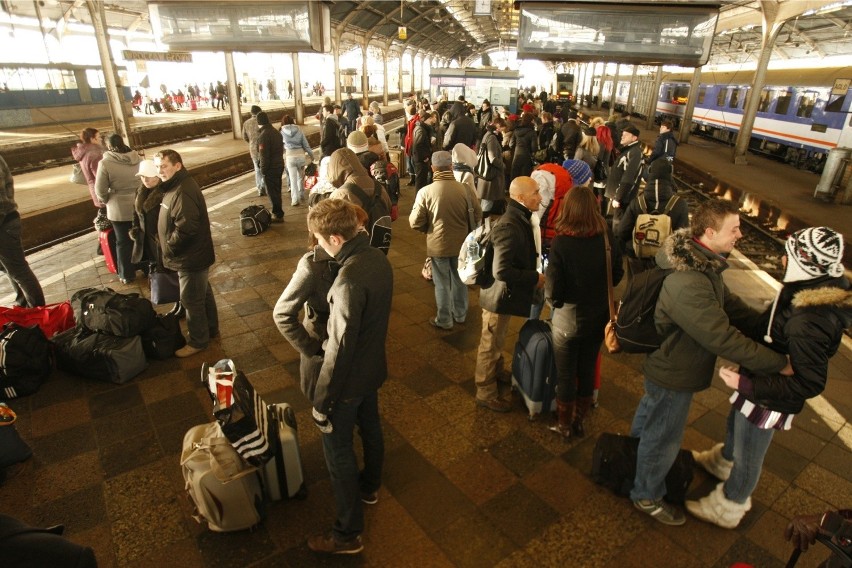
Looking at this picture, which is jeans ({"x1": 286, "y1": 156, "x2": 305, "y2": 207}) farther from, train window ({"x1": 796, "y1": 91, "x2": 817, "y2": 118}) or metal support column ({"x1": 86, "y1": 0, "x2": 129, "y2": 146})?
train window ({"x1": 796, "y1": 91, "x2": 817, "y2": 118})

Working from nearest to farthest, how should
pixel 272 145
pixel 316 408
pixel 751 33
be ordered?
pixel 316 408 < pixel 272 145 < pixel 751 33

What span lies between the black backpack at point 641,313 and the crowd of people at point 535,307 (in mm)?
57

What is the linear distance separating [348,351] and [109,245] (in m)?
5.05

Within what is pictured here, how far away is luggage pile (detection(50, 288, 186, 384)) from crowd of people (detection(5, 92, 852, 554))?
0.93 ft

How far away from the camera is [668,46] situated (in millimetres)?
5039

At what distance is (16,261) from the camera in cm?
460

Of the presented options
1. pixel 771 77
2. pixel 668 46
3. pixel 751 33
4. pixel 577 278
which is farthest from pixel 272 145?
pixel 751 33

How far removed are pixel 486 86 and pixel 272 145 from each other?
12971 mm

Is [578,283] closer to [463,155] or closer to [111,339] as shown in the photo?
[111,339]

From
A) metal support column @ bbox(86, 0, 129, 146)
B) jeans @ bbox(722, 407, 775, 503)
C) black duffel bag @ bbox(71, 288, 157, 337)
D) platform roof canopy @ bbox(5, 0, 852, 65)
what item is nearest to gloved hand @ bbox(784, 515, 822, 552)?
jeans @ bbox(722, 407, 775, 503)

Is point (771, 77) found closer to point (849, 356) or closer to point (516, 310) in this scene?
point (849, 356)

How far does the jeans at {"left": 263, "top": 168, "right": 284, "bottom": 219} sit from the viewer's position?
25.0 ft

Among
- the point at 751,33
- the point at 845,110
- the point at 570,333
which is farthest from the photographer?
the point at 751,33

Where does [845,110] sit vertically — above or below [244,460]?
above
